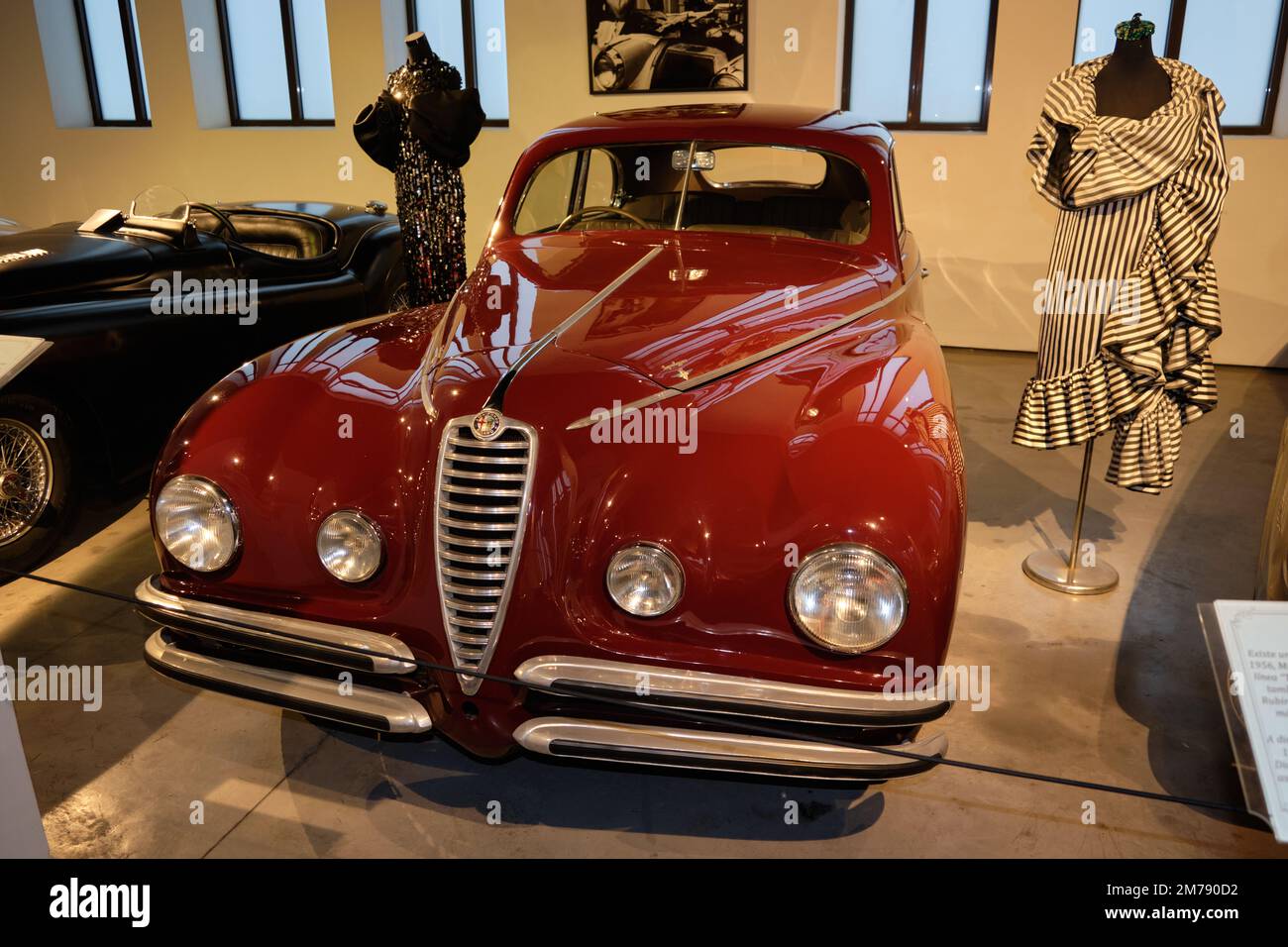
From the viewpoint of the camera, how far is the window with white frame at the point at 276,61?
28.0ft

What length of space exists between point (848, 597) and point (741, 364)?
71cm

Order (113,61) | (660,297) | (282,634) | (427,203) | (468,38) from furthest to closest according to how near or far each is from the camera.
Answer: (113,61)
(468,38)
(427,203)
(660,297)
(282,634)

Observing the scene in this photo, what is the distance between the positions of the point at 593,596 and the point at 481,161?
651 cm

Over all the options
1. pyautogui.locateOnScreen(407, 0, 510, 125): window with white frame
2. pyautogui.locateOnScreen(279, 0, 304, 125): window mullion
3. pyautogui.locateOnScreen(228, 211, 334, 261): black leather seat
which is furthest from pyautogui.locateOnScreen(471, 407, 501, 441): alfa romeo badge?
pyautogui.locateOnScreen(279, 0, 304, 125): window mullion

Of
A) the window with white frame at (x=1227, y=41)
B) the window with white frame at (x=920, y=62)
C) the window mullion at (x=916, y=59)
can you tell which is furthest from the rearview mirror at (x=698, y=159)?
the window mullion at (x=916, y=59)

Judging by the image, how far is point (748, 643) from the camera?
1958 mm

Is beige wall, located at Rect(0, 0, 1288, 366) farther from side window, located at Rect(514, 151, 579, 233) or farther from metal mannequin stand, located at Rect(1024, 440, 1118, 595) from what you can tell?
side window, located at Rect(514, 151, 579, 233)

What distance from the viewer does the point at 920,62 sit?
6.68 meters

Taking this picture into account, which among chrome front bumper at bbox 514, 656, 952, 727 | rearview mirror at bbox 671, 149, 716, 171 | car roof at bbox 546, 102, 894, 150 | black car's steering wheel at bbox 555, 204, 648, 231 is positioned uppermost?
car roof at bbox 546, 102, 894, 150

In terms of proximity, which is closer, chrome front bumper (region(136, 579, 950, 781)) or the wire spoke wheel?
chrome front bumper (region(136, 579, 950, 781))

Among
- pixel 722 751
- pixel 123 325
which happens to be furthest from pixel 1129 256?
pixel 123 325

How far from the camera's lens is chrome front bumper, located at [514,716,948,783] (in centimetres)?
189

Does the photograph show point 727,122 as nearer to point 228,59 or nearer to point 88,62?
point 228,59

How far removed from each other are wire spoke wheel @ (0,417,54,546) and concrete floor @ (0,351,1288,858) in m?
0.37
